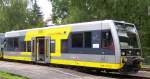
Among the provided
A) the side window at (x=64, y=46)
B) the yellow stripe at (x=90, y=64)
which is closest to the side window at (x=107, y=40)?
the yellow stripe at (x=90, y=64)

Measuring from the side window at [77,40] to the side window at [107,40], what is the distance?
201cm

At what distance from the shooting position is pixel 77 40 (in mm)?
21688

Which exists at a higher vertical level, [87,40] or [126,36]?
[126,36]

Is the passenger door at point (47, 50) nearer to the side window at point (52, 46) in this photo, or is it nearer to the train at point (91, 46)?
the train at point (91, 46)

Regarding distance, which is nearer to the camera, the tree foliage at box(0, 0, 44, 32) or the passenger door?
the passenger door

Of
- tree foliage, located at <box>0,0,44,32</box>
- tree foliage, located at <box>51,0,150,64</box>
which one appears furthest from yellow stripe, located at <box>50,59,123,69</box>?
tree foliage, located at <box>0,0,44,32</box>

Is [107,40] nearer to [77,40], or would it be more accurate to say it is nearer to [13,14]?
[77,40]

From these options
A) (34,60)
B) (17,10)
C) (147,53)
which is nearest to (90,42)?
(34,60)

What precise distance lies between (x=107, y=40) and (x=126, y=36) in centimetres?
115

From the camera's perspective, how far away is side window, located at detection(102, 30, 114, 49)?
19105 mm

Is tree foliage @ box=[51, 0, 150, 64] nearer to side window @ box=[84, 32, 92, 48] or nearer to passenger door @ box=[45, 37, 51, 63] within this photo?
passenger door @ box=[45, 37, 51, 63]

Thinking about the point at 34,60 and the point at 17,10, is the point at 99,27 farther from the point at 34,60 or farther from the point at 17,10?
the point at 17,10

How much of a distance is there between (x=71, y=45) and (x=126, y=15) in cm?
1013

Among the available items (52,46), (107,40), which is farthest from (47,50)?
(107,40)
